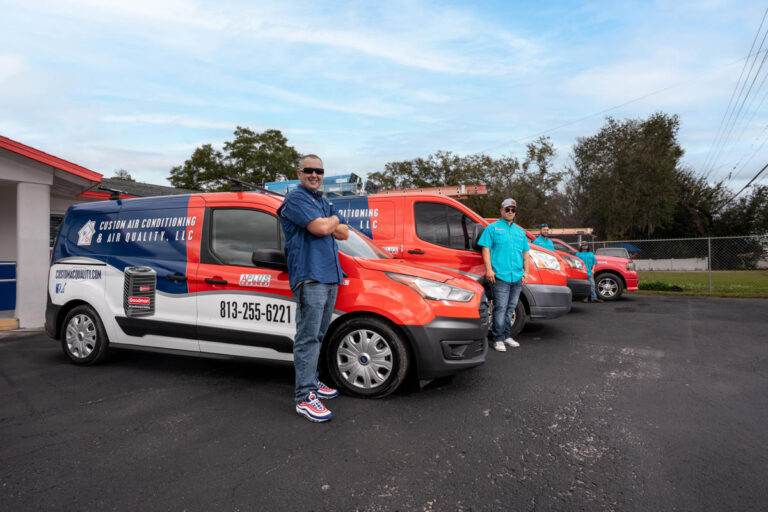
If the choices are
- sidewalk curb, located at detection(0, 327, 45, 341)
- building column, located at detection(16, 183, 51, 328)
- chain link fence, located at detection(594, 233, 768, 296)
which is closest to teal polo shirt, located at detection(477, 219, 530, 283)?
sidewalk curb, located at detection(0, 327, 45, 341)

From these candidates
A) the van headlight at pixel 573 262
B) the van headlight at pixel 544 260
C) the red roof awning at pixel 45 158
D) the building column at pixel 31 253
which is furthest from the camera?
the van headlight at pixel 573 262

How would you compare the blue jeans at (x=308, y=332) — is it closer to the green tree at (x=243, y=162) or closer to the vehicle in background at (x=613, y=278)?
the vehicle in background at (x=613, y=278)

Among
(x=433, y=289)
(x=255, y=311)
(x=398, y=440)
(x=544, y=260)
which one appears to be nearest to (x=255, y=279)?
(x=255, y=311)

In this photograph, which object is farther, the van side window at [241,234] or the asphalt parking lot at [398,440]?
the van side window at [241,234]

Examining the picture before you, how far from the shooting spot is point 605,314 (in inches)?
347

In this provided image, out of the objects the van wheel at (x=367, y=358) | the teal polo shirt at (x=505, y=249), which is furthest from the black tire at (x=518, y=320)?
the van wheel at (x=367, y=358)

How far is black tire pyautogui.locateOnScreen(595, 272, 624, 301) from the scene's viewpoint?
36.7ft

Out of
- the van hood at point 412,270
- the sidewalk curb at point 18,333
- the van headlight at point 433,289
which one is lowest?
the sidewalk curb at point 18,333

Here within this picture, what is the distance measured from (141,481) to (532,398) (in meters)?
2.91

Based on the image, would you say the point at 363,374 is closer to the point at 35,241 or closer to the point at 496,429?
the point at 496,429

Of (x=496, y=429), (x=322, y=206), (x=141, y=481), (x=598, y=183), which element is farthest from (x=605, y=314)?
(x=598, y=183)

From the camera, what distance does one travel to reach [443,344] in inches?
140

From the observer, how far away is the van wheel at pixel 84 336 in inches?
184

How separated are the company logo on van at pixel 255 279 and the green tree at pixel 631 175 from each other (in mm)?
35049
